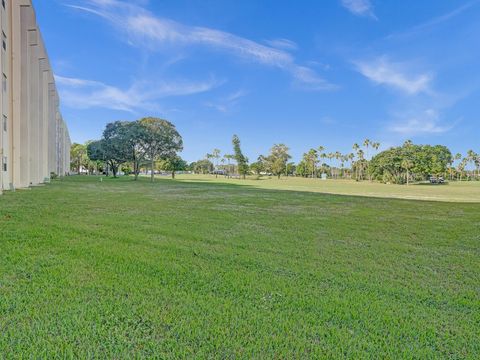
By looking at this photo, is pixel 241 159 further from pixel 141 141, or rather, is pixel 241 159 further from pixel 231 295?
pixel 231 295

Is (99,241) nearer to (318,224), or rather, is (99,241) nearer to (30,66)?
(318,224)

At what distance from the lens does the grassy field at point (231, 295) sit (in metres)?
2.33

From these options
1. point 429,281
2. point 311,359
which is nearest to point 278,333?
point 311,359

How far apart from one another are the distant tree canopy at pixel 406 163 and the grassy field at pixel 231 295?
67538 mm

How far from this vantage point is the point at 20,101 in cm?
1778

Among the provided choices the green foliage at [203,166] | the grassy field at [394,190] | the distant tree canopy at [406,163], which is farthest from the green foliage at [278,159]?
the grassy field at [394,190]

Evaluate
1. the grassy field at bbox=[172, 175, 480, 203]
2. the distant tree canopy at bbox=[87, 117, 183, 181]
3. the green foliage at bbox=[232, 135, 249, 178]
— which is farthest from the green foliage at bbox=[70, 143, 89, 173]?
the grassy field at bbox=[172, 175, 480, 203]

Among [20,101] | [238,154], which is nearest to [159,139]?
[20,101]

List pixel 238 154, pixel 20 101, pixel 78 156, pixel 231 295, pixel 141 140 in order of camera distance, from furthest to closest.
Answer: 1. pixel 78 156
2. pixel 238 154
3. pixel 141 140
4. pixel 20 101
5. pixel 231 295

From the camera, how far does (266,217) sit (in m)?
9.23

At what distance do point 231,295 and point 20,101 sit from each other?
20551 millimetres

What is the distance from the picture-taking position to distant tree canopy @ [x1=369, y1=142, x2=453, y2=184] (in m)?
65.2

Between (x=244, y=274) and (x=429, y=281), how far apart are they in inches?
95.9

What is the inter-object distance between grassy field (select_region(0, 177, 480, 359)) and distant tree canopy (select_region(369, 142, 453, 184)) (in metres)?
67.5
